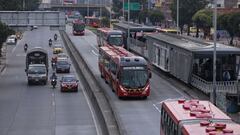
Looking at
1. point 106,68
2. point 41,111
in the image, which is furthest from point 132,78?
point 106,68

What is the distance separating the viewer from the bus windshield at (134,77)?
4428 centimetres

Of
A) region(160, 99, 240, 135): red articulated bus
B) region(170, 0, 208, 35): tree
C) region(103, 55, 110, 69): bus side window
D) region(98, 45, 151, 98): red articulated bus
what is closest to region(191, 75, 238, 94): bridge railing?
region(98, 45, 151, 98): red articulated bus

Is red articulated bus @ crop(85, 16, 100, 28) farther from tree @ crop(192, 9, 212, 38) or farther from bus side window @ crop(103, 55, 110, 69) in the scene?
bus side window @ crop(103, 55, 110, 69)

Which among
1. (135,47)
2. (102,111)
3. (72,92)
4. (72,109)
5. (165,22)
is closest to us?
(102,111)

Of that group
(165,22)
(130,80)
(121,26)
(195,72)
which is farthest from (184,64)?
(165,22)

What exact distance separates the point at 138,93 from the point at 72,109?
14.4 ft

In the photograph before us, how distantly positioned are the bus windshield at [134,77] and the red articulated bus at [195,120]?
19.1 meters

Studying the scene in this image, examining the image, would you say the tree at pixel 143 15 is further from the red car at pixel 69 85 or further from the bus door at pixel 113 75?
the bus door at pixel 113 75

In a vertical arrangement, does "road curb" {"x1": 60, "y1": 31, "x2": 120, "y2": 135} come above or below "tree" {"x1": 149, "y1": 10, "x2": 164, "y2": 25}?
below

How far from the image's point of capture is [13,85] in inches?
2306

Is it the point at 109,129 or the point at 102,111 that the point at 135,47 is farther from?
the point at 109,129

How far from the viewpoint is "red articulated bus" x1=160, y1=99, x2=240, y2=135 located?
18.1 m

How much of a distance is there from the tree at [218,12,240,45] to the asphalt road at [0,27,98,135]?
3417 cm

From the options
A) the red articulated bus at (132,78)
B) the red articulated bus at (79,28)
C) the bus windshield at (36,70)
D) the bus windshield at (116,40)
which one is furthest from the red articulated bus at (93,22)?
the red articulated bus at (132,78)
